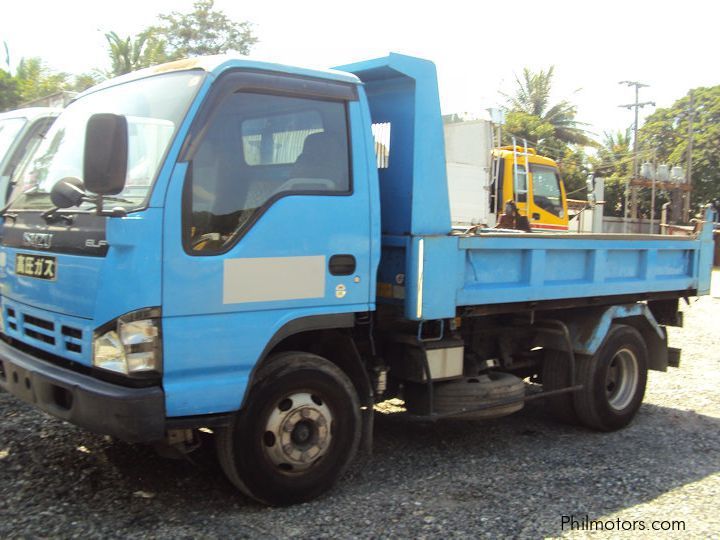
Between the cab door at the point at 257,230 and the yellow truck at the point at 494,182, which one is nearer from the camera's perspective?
the cab door at the point at 257,230

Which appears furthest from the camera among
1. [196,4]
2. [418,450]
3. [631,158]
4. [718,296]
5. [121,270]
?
[631,158]

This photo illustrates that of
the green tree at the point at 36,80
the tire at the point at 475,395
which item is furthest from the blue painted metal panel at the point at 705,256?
the green tree at the point at 36,80

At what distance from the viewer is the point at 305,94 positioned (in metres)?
3.96

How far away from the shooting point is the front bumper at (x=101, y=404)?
10.9 ft

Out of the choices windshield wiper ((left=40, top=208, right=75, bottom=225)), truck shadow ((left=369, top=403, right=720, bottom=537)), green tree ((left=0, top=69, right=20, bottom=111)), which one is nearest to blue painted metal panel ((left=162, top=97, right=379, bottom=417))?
windshield wiper ((left=40, top=208, right=75, bottom=225))

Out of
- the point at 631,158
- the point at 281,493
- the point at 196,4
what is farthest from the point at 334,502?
the point at 631,158

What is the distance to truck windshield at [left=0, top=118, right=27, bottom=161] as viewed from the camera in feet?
23.7

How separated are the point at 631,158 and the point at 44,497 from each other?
3443 centimetres

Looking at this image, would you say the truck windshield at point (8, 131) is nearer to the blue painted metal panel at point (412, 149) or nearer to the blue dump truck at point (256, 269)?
the blue dump truck at point (256, 269)

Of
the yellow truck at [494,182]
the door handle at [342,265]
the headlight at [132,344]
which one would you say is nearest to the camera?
the headlight at [132,344]

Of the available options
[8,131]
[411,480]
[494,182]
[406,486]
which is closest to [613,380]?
[411,480]

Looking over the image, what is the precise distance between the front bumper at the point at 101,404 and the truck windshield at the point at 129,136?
89 cm

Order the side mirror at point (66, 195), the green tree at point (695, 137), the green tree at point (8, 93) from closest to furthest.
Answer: the side mirror at point (66, 195), the green tree at point (8, 93), the green tree at point (695, 137)

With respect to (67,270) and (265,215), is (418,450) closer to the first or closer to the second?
(265,215)
